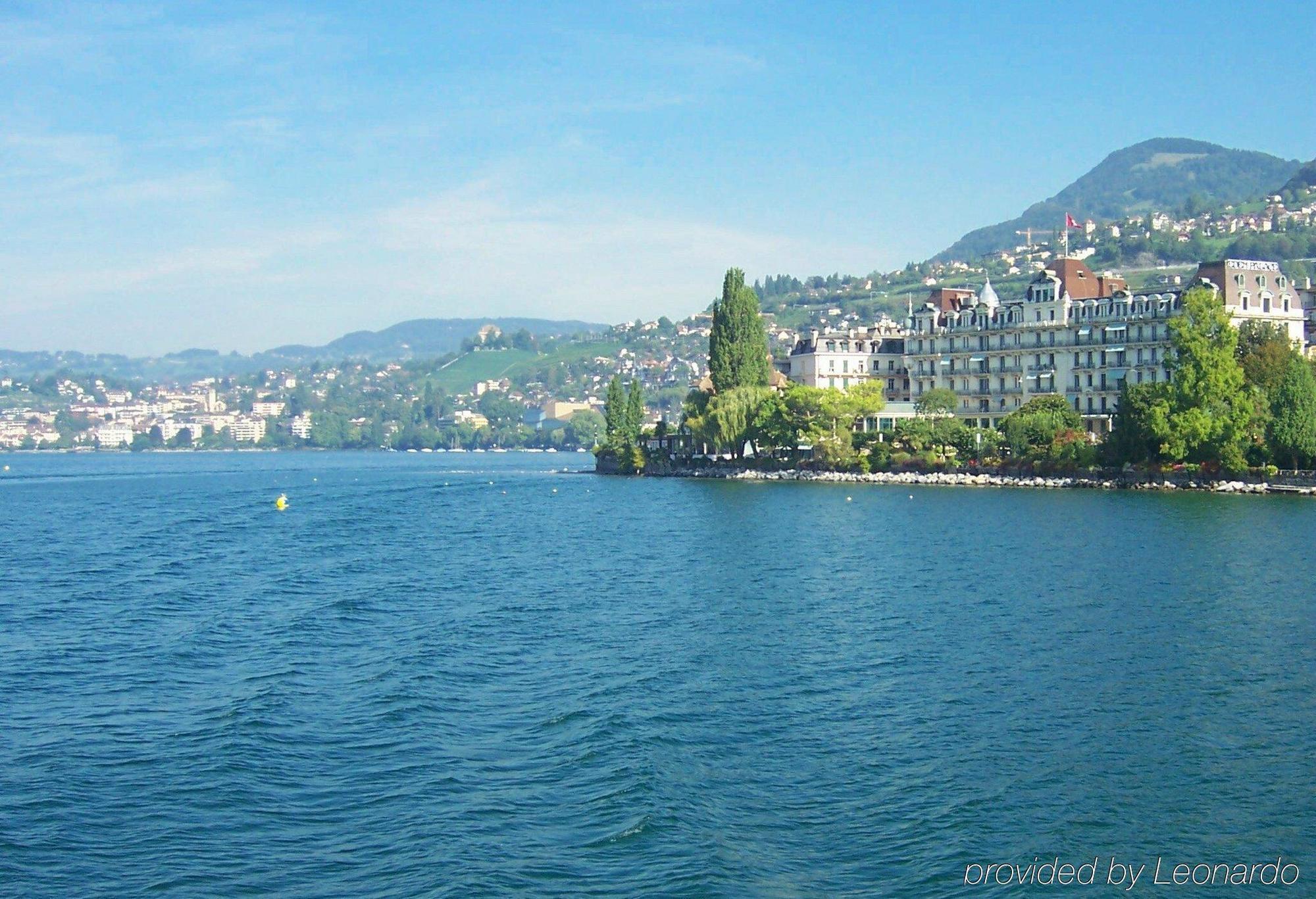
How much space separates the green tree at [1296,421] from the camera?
75.1 metres

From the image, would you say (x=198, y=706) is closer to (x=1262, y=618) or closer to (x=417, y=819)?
(x=417, y=819)

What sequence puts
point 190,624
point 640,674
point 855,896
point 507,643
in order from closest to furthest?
point 855,896 < point 640,674 < point 507,643 < point 190,624

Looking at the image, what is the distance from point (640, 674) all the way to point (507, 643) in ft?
16.4

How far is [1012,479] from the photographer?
90.8 metres

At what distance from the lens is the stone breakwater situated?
7675 centimetres

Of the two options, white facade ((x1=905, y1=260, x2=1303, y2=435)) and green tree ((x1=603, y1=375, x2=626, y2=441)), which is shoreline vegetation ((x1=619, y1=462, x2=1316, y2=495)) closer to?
white facade ((x1=905, y1=260, x2=1303, y2=435))

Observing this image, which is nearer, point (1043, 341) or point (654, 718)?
point (654, 718)

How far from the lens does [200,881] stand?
1650 centimetres

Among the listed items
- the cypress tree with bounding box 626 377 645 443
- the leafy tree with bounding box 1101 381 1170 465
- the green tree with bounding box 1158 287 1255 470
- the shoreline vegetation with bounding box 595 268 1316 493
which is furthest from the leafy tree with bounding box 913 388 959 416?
the cypress tree with bounding box 626 377 645 443

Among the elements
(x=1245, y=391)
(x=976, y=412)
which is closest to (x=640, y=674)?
(x=1245, y=391)

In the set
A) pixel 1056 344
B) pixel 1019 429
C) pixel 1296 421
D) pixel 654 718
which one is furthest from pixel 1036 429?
pixel 654 718

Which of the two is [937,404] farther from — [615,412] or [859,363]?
[615,412]

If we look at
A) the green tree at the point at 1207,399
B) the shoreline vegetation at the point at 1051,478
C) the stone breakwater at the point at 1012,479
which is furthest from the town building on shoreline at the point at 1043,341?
the stone breakwater at the point at 1012,479

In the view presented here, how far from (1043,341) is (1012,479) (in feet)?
66.3
